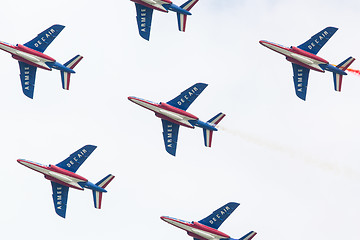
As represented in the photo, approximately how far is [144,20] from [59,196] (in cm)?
3514

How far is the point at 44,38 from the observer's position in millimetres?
179875

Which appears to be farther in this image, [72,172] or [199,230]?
[72,172]

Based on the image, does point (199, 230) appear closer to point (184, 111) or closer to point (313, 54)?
point (184, 111)

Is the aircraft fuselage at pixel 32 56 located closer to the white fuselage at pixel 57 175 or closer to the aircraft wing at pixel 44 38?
the aircraft wing at pixel 44 38

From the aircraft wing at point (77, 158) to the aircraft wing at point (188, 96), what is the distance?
53.2 feet

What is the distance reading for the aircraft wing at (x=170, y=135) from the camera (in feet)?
599

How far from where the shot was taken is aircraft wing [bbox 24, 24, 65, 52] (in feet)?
589

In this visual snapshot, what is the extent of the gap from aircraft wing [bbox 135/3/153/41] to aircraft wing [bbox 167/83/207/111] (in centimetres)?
1477

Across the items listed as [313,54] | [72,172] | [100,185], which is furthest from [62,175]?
[313,54]

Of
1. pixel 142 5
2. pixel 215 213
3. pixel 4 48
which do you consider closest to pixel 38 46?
pixel 4 48

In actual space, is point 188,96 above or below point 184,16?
below

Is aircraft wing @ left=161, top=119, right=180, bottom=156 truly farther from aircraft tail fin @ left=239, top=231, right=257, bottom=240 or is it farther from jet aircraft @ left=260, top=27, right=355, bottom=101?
aircraft tail fin @ left=239, top=231, right=257, bottom=240

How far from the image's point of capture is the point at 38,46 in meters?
180

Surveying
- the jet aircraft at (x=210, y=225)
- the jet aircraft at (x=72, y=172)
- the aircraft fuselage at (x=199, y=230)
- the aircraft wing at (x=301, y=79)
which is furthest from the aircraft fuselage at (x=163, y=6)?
the aircraft fuselage at (x=199, y=230)
